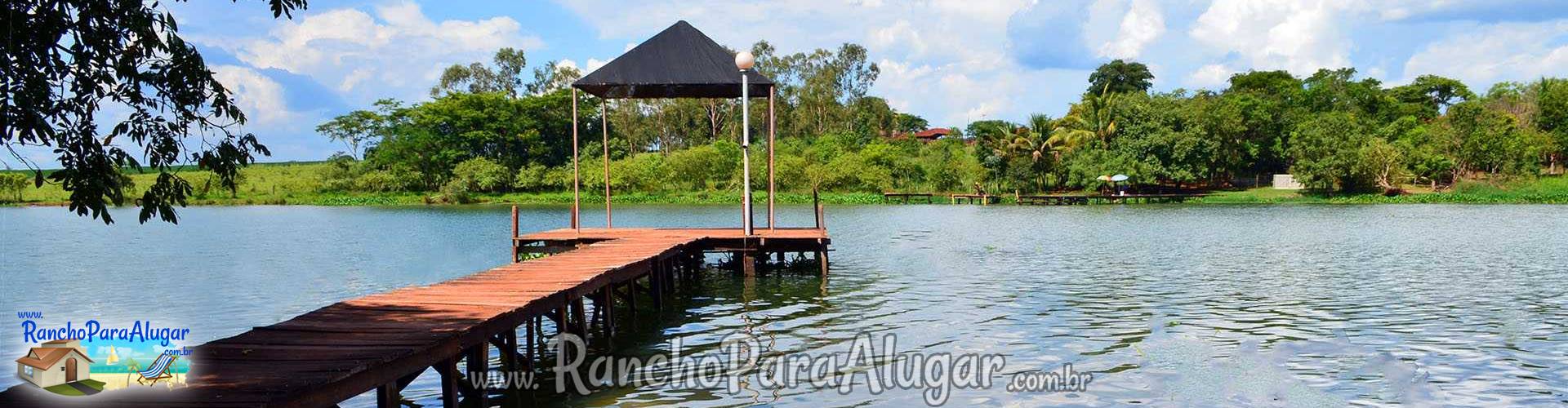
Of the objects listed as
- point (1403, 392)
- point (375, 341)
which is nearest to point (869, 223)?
point (1403, 392)

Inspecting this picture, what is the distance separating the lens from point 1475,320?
45.8ft

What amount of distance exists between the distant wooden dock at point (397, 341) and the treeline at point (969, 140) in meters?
49.7

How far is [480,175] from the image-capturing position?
6894cm

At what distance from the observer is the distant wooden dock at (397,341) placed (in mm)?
6078

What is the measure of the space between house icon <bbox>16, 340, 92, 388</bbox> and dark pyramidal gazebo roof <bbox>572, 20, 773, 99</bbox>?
12.2 m

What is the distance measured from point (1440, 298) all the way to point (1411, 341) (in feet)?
15.9

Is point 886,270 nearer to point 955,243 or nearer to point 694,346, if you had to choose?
point 955,243

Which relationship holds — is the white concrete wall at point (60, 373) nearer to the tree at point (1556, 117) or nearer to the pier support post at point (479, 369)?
the pier support post at point (479, 369)

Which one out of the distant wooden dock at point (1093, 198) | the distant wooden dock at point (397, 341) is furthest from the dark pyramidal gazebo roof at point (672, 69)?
the distant wooden dock at point (1093, 198)

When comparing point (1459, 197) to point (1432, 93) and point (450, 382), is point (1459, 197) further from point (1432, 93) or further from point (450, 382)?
point (450, 382)

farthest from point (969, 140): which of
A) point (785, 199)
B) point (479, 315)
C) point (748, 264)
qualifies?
point (479, 315)

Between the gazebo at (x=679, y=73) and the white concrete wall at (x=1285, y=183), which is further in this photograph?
the white concrete wall at (x=1285, y=183)

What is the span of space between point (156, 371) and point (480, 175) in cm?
6462

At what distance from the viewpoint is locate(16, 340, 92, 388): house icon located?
625 cm
